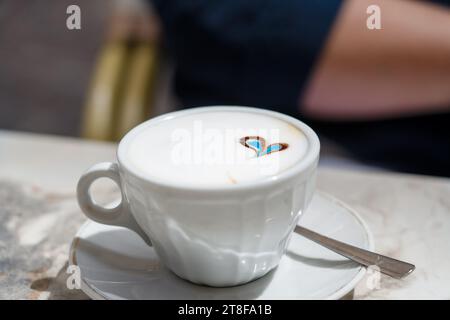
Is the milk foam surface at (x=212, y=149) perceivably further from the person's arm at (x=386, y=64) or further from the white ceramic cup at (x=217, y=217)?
the person's arm at (x=386, y=64)

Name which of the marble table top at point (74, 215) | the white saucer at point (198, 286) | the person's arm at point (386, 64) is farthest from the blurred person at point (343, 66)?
the white saucer at point (198, 286)

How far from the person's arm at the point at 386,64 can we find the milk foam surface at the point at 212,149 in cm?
38

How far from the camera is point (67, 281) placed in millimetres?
436

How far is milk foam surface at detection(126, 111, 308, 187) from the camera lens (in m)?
0.36

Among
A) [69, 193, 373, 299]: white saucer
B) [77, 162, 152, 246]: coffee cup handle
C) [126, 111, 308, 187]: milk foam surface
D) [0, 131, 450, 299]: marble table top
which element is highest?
[126, 111, 308, 187]: milk foam surface

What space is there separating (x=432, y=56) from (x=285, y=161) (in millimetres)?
501

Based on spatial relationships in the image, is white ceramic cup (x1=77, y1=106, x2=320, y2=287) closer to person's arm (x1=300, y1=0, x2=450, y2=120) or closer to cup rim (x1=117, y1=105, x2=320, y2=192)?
cup rim (x1=117, y1=105, x2=320, y2=192)

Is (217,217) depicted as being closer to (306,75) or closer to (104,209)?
(104,209)

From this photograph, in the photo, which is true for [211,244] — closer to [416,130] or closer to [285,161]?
[285,161]

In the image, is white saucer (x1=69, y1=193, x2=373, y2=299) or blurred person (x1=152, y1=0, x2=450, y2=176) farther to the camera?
blurred person (x1=152, y1=0, x2=450, y2=176)

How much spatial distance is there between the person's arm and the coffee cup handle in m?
0.46

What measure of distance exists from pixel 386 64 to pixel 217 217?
538 mm

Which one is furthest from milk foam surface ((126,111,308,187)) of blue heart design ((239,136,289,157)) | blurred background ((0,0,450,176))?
blurred background ((0,0,450,176))

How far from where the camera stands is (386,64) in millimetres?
792
